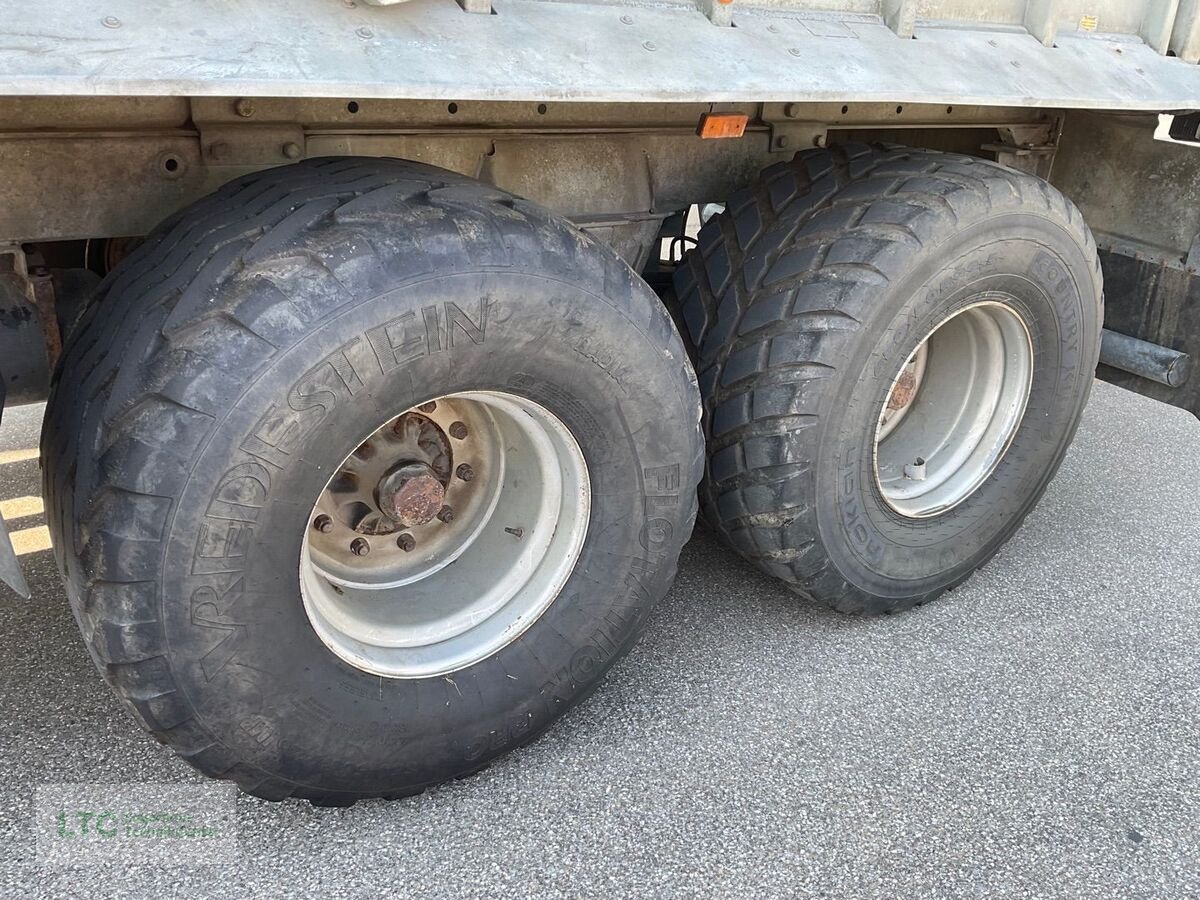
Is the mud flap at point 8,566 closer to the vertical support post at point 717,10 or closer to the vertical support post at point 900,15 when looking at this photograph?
the vertical support post at point 717,10

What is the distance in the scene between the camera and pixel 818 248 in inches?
104

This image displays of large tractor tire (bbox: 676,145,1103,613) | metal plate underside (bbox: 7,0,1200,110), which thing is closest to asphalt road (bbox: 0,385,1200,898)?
large tractor tire (bbox: 676,145,1103,613)

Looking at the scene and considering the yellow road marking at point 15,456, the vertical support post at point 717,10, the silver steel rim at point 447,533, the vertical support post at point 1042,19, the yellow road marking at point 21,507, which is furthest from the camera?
the yellow road marking at point 15,456

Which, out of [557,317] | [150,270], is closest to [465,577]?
[557,317]

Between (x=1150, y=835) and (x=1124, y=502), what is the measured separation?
195 centimetres

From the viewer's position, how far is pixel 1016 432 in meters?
3.25

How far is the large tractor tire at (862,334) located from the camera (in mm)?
2602

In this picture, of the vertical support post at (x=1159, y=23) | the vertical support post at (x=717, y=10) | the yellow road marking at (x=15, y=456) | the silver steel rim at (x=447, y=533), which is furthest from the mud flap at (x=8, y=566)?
the vertical support post at (x=1159, y=23)

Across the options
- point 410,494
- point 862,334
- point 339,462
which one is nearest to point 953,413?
point 862,334

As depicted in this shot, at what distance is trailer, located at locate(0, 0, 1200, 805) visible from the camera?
1.77 m

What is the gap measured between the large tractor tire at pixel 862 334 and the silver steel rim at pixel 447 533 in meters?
0.59

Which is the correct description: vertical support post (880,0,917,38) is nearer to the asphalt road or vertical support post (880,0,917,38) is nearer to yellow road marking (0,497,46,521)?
the asphalt road

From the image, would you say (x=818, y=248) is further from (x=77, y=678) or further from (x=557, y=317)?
(x=77, y=678)

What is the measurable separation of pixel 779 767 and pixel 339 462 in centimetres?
128
